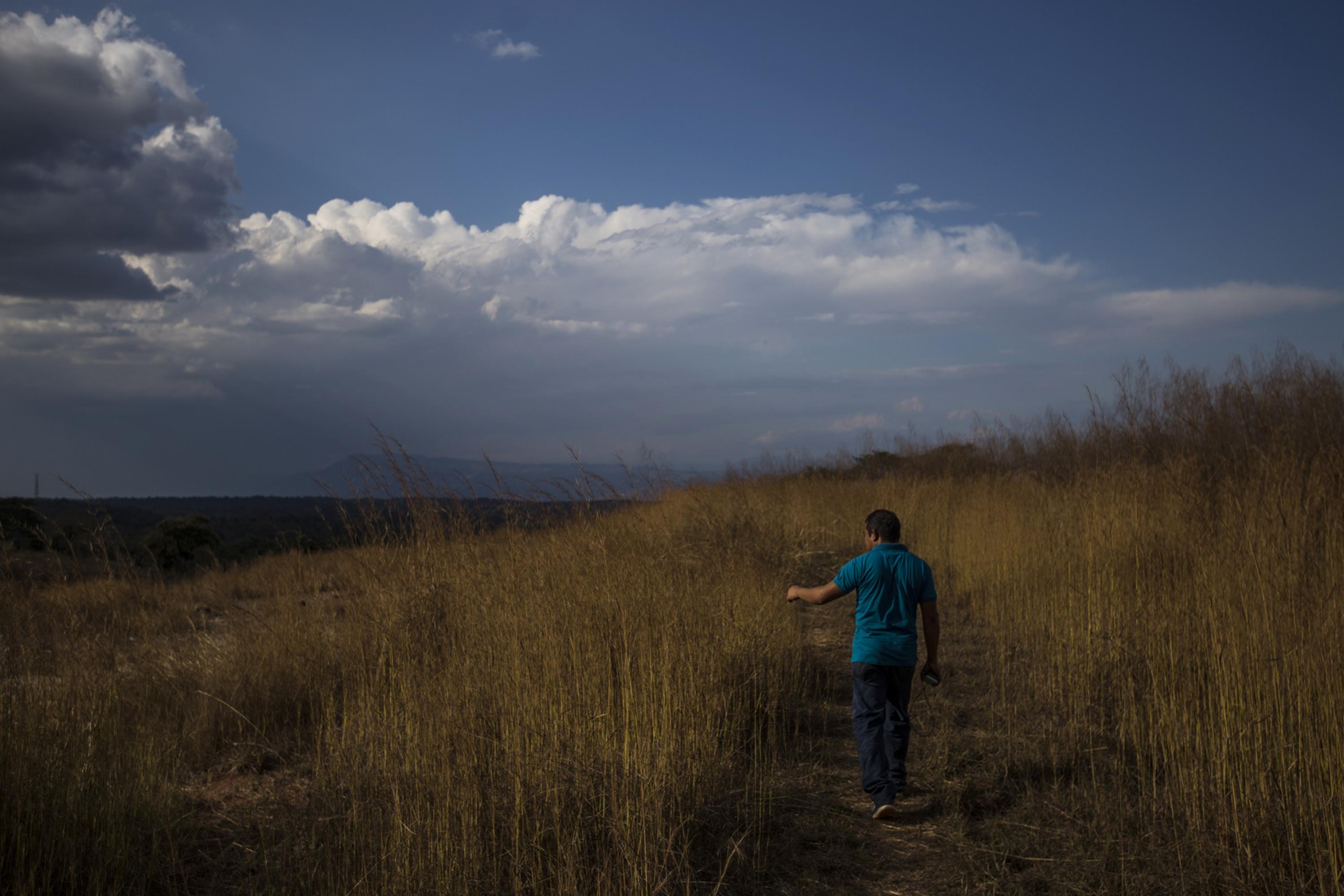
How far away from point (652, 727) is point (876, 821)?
4.40ft

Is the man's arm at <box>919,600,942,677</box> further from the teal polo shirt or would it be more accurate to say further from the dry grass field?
the dry grass field

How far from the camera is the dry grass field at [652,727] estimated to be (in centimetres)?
318

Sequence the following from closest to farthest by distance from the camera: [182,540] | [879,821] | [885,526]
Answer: [879,821] < [885,526] < [182,540]

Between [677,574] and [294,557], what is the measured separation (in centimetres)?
774

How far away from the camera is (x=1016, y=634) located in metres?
7.15

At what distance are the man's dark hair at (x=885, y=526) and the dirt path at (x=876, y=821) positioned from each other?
146cm

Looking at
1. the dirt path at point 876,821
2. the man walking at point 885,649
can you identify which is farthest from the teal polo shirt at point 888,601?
the dirt path at point 876,821

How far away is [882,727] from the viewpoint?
154 inches

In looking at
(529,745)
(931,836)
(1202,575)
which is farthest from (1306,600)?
(529,745)

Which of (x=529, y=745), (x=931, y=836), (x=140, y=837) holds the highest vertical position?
(x=529, y=745)

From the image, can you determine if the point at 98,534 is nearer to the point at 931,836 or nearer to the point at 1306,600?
the point at 931,836

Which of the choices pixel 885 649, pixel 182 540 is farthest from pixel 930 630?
pixel 182 540

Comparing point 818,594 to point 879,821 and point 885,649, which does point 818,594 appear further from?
point 879,821

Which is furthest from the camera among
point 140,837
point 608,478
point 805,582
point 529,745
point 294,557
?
point 294,557
